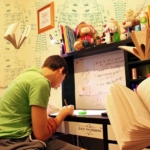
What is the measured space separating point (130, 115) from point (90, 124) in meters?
0.84

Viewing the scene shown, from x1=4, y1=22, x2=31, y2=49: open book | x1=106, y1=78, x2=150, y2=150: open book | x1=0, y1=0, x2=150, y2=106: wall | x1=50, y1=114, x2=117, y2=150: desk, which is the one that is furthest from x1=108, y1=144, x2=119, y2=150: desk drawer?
x1=4, y1=22, x2=31, y2=49: open book

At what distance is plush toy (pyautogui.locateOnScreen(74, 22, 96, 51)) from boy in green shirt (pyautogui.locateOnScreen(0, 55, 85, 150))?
26.3 inches

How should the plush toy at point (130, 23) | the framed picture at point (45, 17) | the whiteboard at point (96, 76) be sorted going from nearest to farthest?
1. the plush toy at point (130, 23)
2. the whiteboard at point (96, 76)
3. the framed picture at point (45, 17)

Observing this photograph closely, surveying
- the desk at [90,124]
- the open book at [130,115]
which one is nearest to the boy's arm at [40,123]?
the desk at [90,124]

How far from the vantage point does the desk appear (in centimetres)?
123

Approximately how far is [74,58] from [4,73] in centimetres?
93

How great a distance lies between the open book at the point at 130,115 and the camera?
479mm

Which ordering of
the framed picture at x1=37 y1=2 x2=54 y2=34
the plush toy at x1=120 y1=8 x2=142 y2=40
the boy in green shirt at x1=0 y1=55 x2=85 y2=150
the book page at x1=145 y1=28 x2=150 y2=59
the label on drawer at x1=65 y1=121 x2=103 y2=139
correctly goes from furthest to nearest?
the framed picture at x1=37 y1=2 x2=54 y2=34, the plush toy at x1=120 y1=8 x2=142 y2=40, the label on drawer at x1=65 y1=121 x2=103 y2=139, the book page at x1=145 y1=28 x2=150 y2=59, the boy in green shirt at x1=0 y1=55 x2=85 y2=150

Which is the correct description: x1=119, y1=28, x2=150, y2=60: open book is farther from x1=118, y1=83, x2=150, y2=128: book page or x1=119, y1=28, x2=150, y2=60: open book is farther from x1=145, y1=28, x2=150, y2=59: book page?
x1=118, y1=83, x2=150, y2=128: book page

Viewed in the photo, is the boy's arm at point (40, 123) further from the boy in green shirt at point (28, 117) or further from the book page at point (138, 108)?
the book page at point (138, 108)

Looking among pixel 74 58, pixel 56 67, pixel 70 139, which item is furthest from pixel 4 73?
pixel 56 67

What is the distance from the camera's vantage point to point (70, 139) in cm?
193

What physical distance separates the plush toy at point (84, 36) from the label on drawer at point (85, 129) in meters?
0.66

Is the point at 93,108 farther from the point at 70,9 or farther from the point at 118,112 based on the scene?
the point at 118,112
